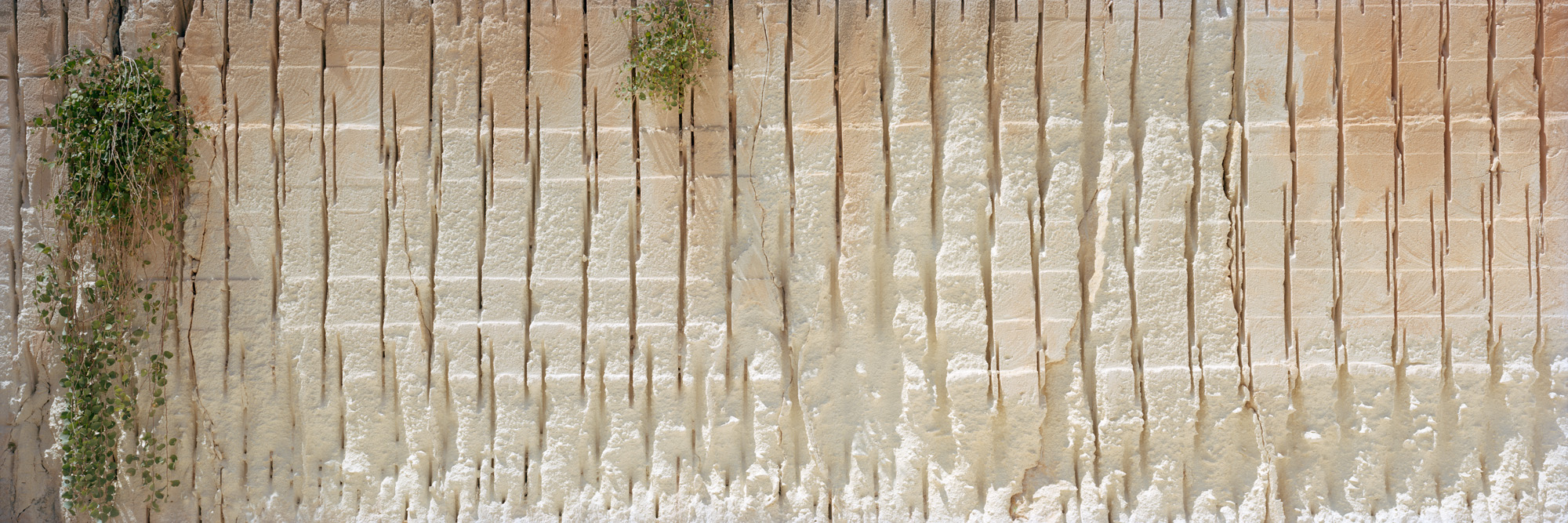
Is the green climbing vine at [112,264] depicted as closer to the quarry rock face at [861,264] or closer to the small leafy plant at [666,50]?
the quarry rock face at [861,264]

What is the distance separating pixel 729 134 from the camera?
301cm

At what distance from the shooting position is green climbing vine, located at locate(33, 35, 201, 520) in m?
2.89

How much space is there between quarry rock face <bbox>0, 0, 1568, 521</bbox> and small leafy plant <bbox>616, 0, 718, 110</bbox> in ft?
0.22

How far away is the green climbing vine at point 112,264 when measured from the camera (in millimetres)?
2889

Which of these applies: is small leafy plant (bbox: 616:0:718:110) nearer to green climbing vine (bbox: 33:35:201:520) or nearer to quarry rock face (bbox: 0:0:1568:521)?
quarry rock face (bbox: 0:0:1568:521)

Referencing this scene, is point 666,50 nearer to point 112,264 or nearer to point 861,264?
point 861,264

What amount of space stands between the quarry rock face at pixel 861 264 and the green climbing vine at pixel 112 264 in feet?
0.26

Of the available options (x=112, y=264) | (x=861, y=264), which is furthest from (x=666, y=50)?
(x=112, y=264)

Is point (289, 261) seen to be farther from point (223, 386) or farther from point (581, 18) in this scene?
point (581, 18)

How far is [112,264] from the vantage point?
9.68ft

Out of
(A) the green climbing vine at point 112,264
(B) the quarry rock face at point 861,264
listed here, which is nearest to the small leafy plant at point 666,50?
(B) the quarry rock face at point 861,264

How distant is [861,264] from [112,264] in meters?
2.72

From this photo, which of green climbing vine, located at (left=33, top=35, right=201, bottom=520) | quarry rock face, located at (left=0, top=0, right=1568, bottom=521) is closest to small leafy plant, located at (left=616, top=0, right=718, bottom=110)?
quarry rock face, located at (left=0, top=0, right=1568, bottom=521)

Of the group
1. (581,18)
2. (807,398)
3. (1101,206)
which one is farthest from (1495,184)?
(581,18)
